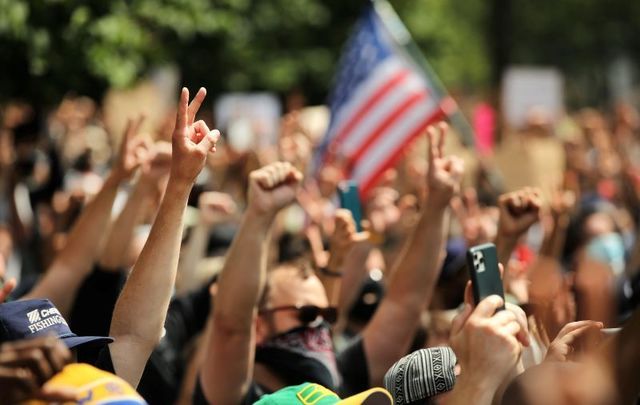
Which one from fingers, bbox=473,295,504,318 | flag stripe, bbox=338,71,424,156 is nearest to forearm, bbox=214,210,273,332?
fingers, bbox=473,295,504,318

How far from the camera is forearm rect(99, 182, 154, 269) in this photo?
5.26 m

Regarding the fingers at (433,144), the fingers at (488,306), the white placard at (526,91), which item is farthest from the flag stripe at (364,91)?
the white placard at (526,91)

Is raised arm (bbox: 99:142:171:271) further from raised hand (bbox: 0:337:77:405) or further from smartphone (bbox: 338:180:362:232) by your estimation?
raised hand (bbox: 0:337:77:405)

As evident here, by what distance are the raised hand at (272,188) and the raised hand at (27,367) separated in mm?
1839

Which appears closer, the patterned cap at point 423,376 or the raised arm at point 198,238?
the patterned cap at point 423,376

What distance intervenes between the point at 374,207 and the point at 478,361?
4.42m

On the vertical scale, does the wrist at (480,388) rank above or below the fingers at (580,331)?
below

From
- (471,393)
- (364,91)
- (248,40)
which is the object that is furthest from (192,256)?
(248,40)

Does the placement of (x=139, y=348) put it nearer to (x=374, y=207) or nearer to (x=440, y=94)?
(x=374, y=207)

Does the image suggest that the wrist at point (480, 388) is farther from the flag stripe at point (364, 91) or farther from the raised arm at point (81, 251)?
the flag stripe at point (364, 91)

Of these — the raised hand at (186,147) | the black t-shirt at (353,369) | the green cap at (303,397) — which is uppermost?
the raised hand at (186,147)

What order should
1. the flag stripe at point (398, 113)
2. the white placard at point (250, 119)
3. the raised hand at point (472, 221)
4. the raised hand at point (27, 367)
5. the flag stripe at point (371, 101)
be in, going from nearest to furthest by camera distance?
1. the raised hand at point (27, 367)
2. the raised hand at point (472, 221)
3. the flag stripe at point (398, 113)
4. the flag stripe at point (371, 101)
5. the white placard at point (250, 119)

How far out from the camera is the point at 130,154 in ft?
17.6

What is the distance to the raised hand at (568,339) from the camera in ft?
10.5
